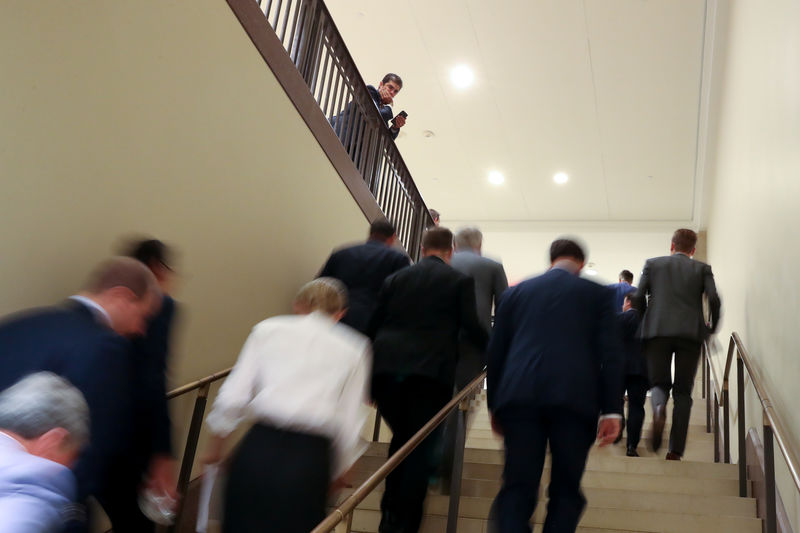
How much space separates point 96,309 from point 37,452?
2.37 feet

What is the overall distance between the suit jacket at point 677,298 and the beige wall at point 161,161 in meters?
2.28

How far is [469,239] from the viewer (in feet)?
15.1

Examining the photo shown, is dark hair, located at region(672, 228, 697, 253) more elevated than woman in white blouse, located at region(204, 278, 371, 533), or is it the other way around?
dark hair, located at region(672, 228, 697, 253)

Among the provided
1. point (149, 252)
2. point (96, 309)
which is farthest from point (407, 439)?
point (96, 309)

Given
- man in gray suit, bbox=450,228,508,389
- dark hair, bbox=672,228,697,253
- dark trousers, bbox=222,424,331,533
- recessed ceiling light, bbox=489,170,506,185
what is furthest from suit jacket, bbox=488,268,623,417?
recessed ceiling light, bbox=489,170,506,185

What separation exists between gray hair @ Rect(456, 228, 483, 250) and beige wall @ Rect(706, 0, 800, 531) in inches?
67.2

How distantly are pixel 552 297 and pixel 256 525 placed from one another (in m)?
1.40

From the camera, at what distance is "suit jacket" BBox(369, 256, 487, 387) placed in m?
3.20

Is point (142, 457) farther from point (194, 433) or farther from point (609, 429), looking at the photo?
point (609, 429)

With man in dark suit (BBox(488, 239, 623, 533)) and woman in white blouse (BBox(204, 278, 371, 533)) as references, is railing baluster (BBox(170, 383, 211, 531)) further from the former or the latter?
man in dark suit (BBox(488, 239, 623, 533))

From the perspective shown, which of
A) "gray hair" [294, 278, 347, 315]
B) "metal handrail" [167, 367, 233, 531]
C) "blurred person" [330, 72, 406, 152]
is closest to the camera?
"gray hair" [294, 278, 347, 315]

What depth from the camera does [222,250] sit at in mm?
3943

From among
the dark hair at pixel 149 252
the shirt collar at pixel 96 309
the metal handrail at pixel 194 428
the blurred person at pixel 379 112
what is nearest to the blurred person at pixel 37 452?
the shirt collar at pixel 96 309

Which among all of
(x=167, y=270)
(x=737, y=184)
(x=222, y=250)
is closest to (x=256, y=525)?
(x=167, y=270)
